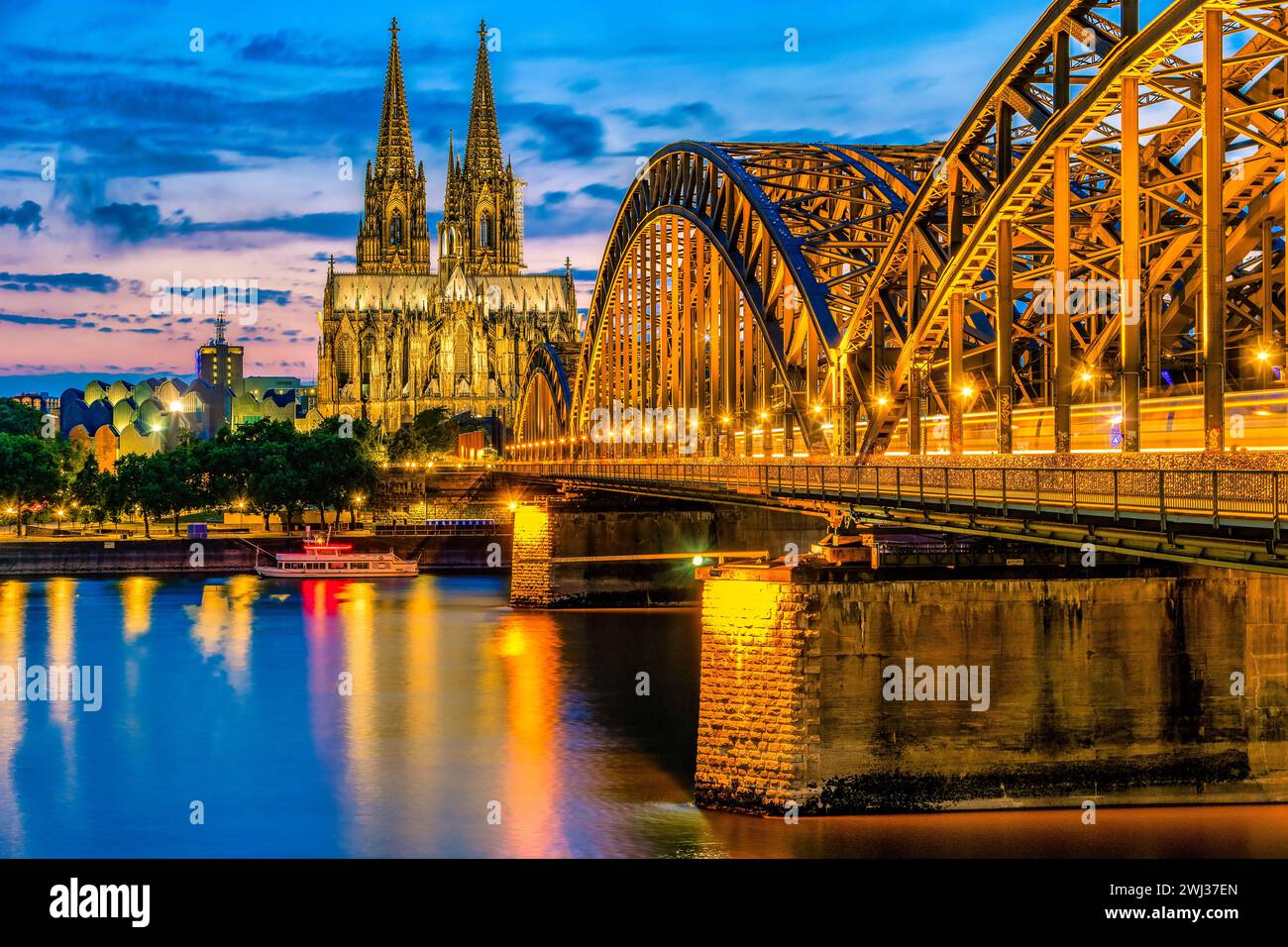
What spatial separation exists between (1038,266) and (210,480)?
9381cm

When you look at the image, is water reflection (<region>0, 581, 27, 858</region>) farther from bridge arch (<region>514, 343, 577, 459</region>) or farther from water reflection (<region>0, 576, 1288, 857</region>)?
bridge arch (<region>514, 343, 577, 459</region>)

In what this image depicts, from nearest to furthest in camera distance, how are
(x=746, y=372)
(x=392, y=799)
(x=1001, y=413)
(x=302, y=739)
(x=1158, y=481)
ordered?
1. (x=1158, y=481)
2. (x=1001, y=413)
3. (x=392, y=799)
4. (x=302, y=739)
5. (x=746, y=372)

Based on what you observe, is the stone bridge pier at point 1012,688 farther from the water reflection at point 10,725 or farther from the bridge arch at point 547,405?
the bridge arch at point 547,405

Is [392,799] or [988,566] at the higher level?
[988,566]

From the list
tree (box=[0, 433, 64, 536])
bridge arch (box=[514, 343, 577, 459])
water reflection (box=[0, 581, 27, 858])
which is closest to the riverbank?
bridge arch (box=[514, 343, 577, 459])

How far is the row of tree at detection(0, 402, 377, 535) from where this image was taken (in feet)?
388

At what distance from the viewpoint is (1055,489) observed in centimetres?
2545

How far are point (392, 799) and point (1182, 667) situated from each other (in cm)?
1692

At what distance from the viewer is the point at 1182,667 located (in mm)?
28984

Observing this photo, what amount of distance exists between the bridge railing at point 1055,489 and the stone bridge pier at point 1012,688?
6.08ft

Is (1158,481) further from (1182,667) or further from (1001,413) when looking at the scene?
(1001,413)

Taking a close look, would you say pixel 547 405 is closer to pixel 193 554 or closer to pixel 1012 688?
pixel 193 554
